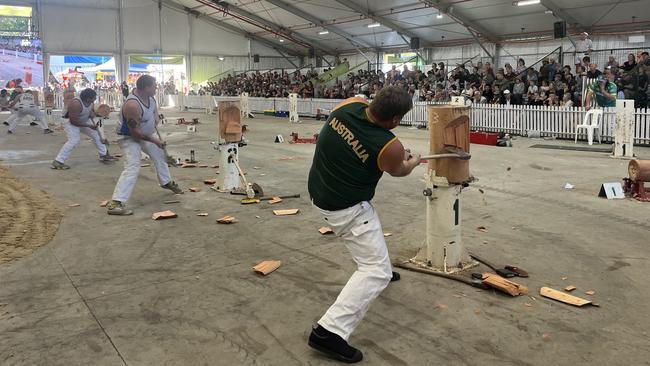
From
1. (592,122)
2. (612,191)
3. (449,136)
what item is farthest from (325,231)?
(592,122)

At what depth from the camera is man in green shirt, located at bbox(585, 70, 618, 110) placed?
15.3 m

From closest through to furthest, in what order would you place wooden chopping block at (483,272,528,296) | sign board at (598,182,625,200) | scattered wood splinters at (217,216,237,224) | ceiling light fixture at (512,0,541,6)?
wooden chopping block at (483,272,528,296) → scattered wood splinters at (217,216,237,224) → sign board at (598,182,625,200) → ceiling light fixture at (512,0,541,6)

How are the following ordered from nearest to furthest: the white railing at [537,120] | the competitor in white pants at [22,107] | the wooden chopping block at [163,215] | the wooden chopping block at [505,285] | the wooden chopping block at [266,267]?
the wooden chopping block at [505,285] < the wooden chopping block at [266,267] < the wooden chopping block at [163,215] < the white railing at [537,120] < the competitor in white pants at [22,107]

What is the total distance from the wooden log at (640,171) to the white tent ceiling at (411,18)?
52.4 ft

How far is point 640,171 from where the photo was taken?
773 cm

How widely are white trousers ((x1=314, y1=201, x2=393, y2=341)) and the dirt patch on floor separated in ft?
12.8

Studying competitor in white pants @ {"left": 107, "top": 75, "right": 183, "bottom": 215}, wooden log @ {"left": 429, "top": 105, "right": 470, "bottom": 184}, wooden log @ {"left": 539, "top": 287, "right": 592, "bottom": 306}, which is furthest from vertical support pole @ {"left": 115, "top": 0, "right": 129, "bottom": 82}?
wooden log @ {"left": 539, "top": 287, "right": 592, "bottom": 306}

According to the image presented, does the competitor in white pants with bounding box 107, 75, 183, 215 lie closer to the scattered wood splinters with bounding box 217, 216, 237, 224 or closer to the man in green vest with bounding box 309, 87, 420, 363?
the scattered wood splinters with bounding box 217, 216, 237, 224

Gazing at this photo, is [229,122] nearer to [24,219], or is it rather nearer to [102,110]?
[24,219]

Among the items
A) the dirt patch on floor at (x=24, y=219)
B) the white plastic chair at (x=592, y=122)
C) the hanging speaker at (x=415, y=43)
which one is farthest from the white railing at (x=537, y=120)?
the hanging speaker at (x=415, y=43)

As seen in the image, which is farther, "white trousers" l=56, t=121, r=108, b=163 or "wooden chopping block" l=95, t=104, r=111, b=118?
"wooden chopping block" l=95, t=104, r=111, b=118

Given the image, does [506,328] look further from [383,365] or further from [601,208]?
[601,208]

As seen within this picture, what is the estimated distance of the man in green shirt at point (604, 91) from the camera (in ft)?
50.2

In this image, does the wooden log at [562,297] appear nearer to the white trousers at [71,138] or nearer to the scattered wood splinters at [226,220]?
the scattered wood splinters at [226,220]
